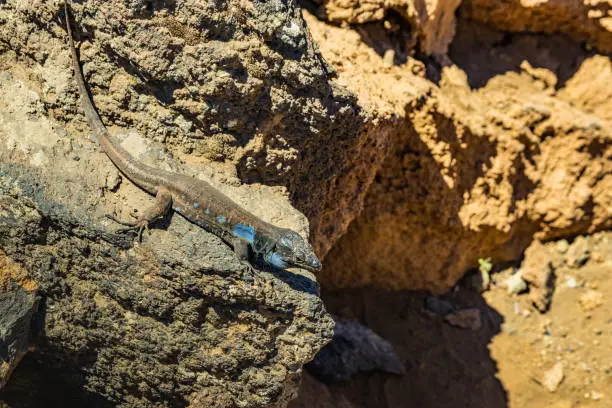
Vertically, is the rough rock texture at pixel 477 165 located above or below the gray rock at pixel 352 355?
above

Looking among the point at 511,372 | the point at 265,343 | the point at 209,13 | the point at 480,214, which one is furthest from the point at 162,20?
the point at 511,372

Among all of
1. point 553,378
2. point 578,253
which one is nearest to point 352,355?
point 553,378

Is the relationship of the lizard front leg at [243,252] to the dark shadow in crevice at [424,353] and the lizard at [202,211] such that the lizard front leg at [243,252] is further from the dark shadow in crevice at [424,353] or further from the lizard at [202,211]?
the dark shadow in crevice at [424,353]

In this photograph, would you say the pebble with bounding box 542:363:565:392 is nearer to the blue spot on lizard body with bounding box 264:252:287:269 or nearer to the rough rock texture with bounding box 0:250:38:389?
the blue spot on lizard body with bounding box 264:252:287:269

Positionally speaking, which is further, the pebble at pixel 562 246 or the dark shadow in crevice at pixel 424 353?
the pebble at pixel 562 246

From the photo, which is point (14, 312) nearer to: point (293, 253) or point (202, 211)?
point (202, 211)

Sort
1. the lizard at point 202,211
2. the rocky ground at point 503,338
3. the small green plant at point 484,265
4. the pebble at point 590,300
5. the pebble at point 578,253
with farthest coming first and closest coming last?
the pebble at point 578,253 < the small green plant at point 484,265 < the pebble at point 590,300 < the rocky ground at point 503,338 < the lizard at point 202,211

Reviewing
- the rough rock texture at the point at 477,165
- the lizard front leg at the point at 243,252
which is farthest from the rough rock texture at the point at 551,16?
the lizard front leg at the point at 243,252

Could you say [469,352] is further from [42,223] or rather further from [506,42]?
[42,223]
